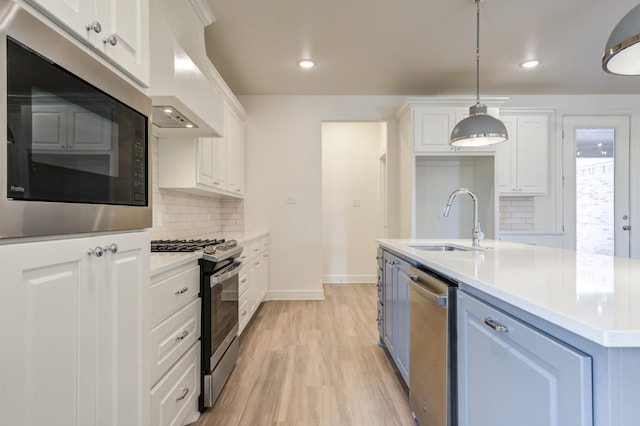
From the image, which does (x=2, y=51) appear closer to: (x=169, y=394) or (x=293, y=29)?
(x=169, y=394)

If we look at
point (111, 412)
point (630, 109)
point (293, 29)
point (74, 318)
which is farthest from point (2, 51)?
point (630, 109)

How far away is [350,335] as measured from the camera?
3.10 meters

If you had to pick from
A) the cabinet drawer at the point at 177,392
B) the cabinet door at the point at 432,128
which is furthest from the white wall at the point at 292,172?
the cabinet drawer at the point at 177,392

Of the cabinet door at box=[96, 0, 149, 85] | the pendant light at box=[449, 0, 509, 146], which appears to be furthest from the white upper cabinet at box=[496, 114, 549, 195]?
the cabinet door at box=[96, 0, 149, 85]

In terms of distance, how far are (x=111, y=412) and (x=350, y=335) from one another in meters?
2.37

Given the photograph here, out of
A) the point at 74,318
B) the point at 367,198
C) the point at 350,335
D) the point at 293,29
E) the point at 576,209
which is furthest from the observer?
the point at 367,198

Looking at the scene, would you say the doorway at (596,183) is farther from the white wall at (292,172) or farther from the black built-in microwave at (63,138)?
the black built-in microwave at (63,138)

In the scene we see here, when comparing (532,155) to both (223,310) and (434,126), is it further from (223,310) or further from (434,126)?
(223,310)

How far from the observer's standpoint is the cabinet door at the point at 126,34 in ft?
3.09

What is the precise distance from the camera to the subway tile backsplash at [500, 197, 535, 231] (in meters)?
4.38

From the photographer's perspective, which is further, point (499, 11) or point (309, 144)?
point (309, 144)

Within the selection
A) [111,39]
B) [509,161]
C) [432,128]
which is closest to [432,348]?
[111,39]

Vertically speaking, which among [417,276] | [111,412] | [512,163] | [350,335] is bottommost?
[350,335]

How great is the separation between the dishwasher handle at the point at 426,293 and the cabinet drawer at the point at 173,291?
1.17 metres
